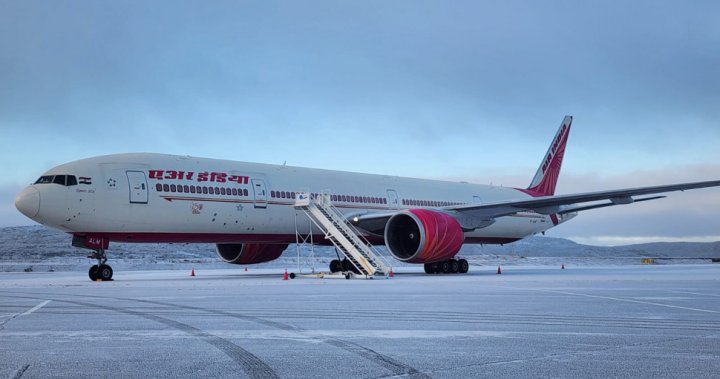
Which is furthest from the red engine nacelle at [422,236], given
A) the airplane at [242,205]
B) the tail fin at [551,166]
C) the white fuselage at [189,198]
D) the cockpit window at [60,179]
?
the tail fin at [551,166]

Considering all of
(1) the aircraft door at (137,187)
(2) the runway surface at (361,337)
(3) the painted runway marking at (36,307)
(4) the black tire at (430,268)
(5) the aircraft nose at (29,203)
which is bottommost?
(2) the runway surface at (361,337)

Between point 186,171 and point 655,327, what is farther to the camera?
point 186,171

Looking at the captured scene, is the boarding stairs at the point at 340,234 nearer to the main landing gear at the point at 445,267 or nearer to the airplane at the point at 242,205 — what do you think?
the airplane at the point at 242,205

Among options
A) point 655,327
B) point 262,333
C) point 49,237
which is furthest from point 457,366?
point 49,237

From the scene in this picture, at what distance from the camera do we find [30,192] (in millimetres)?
19031

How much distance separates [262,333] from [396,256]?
16345 millimetres

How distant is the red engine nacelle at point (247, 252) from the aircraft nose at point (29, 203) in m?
8.52

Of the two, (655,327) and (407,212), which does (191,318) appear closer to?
(655,327)

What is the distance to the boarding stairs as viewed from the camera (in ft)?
68.3

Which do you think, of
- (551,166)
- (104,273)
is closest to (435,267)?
(104,273)

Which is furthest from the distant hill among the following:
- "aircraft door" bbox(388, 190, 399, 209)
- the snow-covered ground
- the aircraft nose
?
the aircraft nose

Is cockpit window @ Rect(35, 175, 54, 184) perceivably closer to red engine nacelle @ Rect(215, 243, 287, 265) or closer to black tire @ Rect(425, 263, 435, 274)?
red engine nacelle @ Rect(215, 243, 287, 265)

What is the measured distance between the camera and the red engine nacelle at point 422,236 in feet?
73.4

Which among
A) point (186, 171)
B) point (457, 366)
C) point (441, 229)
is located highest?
point (186, 171)
